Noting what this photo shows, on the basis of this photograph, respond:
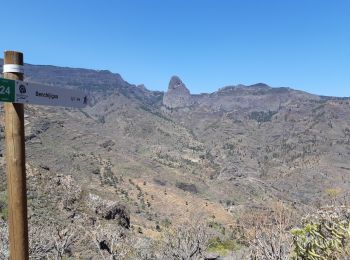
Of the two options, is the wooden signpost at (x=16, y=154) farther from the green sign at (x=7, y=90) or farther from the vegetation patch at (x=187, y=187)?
the vegetation patch at (x=187, y=187)

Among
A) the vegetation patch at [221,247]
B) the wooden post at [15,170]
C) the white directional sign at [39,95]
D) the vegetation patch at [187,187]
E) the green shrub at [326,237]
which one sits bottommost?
the vegetation patch at [187,187]

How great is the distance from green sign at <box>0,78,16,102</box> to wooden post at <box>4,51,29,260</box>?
0.18 metres

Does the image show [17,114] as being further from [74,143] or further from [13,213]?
[74,143]

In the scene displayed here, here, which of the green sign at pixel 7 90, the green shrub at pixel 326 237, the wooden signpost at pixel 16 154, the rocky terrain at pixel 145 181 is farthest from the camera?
the rocky terrain at pixel 145 181

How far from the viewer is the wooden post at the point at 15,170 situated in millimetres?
5012

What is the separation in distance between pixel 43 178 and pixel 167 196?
42.7 meters

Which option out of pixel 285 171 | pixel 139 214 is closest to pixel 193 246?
pixel 139 214

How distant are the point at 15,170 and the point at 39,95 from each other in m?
0.85

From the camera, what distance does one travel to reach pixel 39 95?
5160 millimetres

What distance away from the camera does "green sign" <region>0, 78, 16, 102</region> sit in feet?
15.4

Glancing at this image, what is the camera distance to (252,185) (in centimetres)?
13575

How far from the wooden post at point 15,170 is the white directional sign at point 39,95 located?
0.42 feet

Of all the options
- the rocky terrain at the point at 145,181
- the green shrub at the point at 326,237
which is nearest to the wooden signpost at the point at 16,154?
the green shrub at the point at 326,237

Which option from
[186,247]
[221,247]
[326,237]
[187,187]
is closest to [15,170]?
[326,237]
